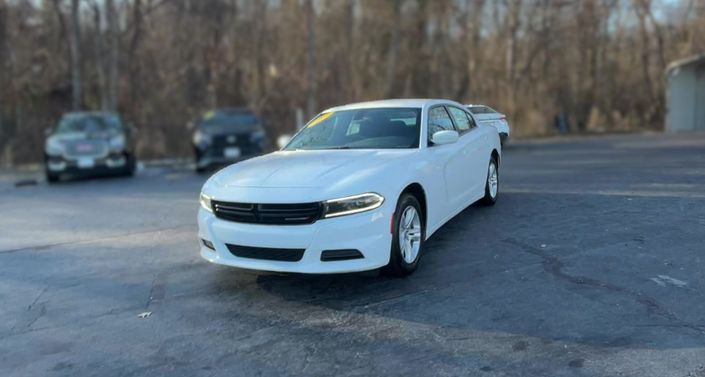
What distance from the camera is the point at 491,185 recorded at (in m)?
7.65

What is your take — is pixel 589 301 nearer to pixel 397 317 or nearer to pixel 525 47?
pixel 397 317

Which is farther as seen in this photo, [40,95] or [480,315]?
[40,95]

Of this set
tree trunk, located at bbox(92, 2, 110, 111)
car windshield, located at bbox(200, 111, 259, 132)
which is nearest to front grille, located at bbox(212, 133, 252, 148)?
car windshield, located at bbox(200, 111, 259, 132)

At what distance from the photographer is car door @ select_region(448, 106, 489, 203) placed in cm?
659

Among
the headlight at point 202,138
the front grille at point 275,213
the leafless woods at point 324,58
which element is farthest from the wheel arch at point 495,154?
the leafless woods at point 324,58

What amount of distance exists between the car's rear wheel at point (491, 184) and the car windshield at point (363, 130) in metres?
1.82

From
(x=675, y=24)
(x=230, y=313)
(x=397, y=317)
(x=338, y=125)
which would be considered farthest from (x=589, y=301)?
(x=675, y=24)

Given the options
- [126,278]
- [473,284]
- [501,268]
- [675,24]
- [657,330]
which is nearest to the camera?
[657,330]

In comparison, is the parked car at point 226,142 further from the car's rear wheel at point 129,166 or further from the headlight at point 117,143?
the headlight at point 117,143

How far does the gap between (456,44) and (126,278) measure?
24.4m

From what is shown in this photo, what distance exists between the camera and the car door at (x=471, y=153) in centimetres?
659

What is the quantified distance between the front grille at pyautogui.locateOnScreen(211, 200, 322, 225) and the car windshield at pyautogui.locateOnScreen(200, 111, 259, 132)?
10789 millimetres

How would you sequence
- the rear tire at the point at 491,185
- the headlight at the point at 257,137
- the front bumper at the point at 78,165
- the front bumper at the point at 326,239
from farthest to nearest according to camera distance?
1. the headlight at the point at 257,137
2. the front bumper at the point at 78,165
3. the rear tire at the point at 491,185
4. the front bumper at the point at 326,239

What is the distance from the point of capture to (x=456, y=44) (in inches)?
1091
